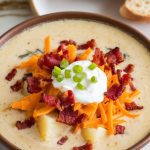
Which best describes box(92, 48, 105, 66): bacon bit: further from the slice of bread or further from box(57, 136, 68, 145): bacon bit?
the slice of bread

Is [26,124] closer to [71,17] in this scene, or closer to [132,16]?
[71,17]

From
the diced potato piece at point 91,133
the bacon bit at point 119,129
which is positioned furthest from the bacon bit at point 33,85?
the bacon bit at point 119,129

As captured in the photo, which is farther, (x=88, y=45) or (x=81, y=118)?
(x=88, y=45)

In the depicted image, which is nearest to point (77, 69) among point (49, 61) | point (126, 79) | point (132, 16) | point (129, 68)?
point (49, 61)

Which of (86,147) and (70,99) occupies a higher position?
(70,99)

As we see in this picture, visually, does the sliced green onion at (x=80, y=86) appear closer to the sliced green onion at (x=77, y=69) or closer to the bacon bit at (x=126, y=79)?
the sliced green onion at (x=77, y=69)

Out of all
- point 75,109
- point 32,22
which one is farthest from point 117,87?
point 32,22
